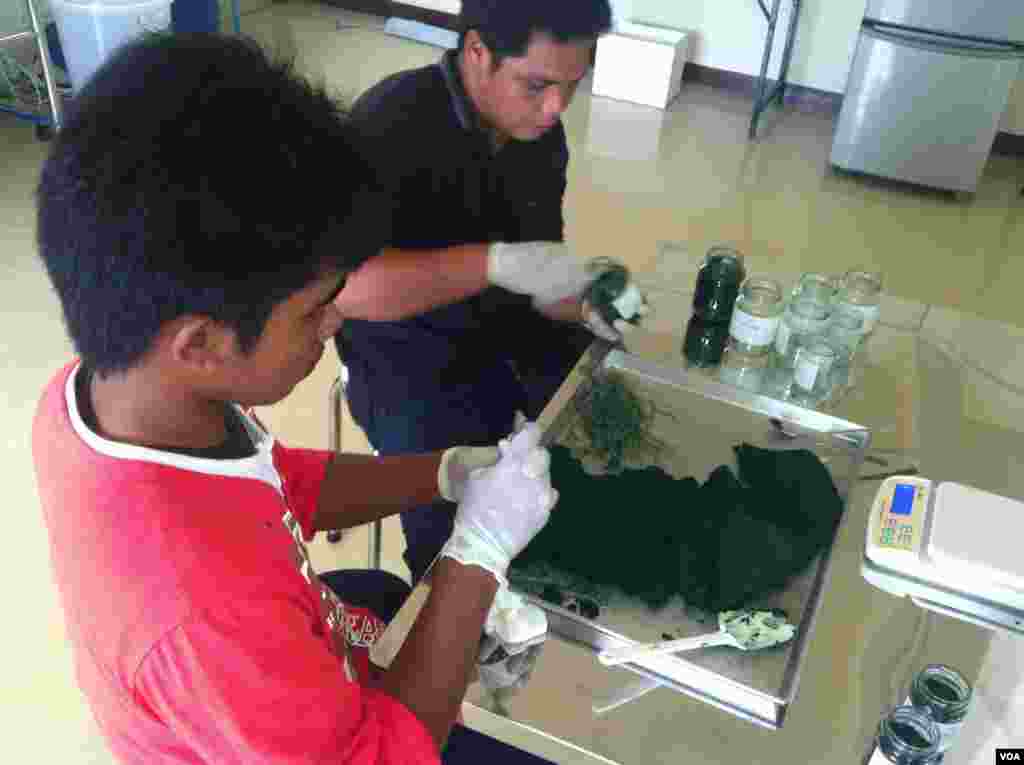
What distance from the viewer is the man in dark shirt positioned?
3.98ft

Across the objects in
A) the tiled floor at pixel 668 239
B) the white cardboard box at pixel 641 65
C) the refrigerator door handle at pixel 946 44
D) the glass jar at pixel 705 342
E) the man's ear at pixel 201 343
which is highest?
the man's ear at pixel 201 343

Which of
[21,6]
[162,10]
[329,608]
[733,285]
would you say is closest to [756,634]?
[329,608]

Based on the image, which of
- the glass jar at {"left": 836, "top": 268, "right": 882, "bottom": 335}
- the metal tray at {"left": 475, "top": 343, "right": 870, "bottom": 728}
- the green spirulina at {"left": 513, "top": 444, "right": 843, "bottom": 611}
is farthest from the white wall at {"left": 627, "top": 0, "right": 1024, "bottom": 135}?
the green spirulina at {"left": 513, "top": 444, "right": 843, "bottom": 611}

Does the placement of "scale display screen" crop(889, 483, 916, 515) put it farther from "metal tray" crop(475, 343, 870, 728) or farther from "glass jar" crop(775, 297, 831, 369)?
"glass jar" crop(775, 297, 831, 369)

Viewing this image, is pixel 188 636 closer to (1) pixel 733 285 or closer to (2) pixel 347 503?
(2) pixel 347 503

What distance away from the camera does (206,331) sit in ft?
2.09

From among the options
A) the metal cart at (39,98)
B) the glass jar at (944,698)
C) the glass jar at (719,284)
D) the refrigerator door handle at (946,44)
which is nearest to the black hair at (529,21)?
the glass jar at (719,284)

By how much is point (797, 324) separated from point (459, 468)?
1.72 feet

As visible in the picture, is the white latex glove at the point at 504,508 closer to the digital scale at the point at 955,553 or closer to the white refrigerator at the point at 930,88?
the digital scale at the point at 955,553

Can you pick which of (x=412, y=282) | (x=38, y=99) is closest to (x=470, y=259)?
(x=412, y=282)

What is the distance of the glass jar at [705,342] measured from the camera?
125cm

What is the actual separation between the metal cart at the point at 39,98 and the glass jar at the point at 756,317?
2441 mm

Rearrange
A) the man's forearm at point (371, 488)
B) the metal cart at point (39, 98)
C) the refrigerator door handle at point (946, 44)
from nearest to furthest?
the man's forearm at point (371, 488)
the metal cart at point (39, 98)
the refrigerator door handle at point (946, 44)

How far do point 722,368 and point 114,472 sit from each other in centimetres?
82
